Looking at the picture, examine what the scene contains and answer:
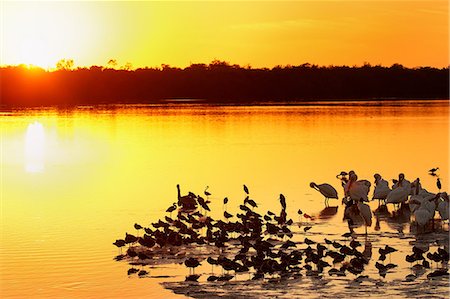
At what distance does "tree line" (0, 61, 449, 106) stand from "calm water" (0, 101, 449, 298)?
135 ft

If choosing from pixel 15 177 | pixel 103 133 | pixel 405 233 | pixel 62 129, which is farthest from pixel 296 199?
pixel 62 129

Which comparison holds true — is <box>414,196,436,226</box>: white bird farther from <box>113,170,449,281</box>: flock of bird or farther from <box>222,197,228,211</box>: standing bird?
<box>222,197,228,211</box>: standing bird

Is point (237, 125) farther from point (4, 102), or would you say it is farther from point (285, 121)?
point (4, 102)

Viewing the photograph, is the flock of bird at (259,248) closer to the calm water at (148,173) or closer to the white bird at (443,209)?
the white bird at (443,209)

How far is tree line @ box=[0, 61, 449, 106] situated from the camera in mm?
84875

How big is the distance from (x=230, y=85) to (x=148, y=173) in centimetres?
6673

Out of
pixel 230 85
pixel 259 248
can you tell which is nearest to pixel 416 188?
pixel 259 248

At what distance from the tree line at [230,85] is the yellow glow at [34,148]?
4308cm

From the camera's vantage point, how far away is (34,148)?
30328 mm

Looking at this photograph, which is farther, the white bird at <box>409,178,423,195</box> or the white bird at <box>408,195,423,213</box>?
the white bird at <box>409,178,423,195</box>

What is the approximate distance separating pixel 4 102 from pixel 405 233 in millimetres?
66074

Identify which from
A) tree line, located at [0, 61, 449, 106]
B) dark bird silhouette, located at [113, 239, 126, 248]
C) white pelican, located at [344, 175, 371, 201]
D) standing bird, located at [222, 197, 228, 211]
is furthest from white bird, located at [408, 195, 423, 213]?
tree line, located at [0, 61, 449, 106]

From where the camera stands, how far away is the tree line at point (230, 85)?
84.9 m

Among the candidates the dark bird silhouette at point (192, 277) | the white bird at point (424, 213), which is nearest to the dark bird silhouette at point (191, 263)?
the dark bird silhouette at point (192, 277)
